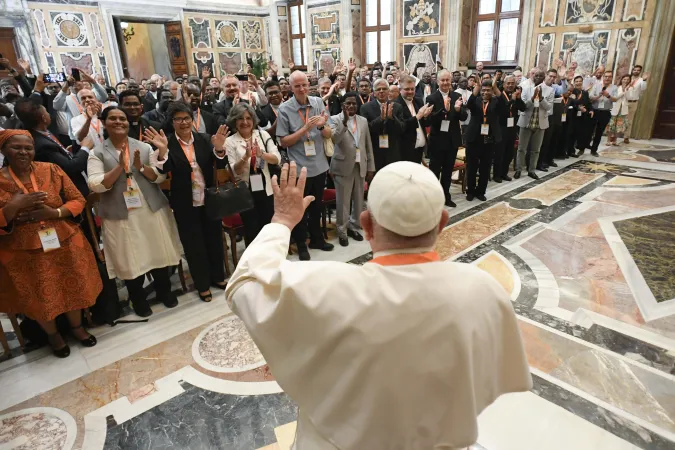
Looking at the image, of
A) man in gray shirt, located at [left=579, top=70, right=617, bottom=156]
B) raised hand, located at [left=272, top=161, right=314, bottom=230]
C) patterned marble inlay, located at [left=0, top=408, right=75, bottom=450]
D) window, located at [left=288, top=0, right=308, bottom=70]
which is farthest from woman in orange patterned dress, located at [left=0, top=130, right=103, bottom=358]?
window, located at [left=288, top=0, right=308, bottom=70]

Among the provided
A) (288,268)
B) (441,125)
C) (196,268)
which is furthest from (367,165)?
(288,268)

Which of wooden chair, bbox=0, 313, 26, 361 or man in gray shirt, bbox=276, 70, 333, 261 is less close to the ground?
man in gray shirt, bbox=276, 70, 333, 261

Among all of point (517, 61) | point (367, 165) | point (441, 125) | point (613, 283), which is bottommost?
point (613, 283)

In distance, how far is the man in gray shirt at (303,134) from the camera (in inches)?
156

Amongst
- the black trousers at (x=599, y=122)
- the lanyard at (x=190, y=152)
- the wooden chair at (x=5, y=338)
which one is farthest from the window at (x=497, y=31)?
the wooden chair at (x=5, y=338)

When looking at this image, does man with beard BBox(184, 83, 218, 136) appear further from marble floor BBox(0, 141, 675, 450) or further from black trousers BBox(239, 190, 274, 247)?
marble floor BBox(0, 141, 675, 450)

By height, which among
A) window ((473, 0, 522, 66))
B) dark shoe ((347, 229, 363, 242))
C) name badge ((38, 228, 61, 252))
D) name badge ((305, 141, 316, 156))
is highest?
window ((473, 0, 522, 66))

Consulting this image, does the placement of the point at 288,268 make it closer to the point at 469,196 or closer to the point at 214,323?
the point at 214,323

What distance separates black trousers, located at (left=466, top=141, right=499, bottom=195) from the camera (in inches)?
231

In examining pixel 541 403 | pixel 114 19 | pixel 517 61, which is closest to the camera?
pixel 541 403

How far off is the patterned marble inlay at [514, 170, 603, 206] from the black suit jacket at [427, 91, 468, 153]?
1.62m

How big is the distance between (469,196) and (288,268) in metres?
5.53

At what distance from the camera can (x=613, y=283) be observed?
374 centimetres

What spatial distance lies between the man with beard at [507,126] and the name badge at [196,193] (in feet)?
15.8
